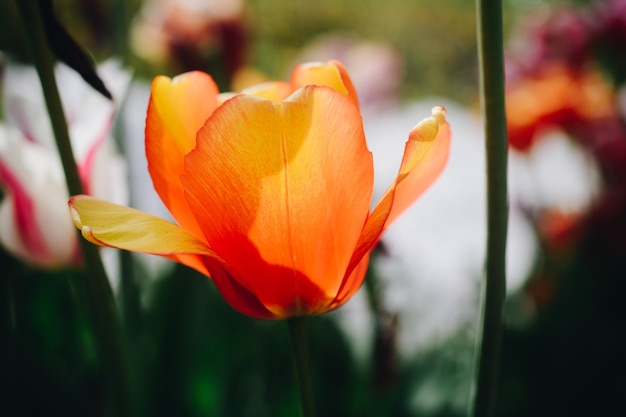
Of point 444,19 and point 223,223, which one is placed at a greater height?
point 444,19

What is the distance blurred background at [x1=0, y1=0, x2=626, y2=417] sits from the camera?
59 centimetres

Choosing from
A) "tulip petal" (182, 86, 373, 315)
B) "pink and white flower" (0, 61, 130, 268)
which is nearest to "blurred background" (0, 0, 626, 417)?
"pink and white flower" (0, 61, 130, 268)

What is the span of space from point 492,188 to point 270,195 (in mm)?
90

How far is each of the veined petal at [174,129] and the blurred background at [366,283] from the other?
66 mm

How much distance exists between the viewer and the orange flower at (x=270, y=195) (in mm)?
297

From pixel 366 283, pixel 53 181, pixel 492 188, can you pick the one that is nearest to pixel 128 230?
pixel 492 188

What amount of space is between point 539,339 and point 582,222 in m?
0.25

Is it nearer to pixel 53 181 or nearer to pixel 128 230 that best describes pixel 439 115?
pixel 128 230

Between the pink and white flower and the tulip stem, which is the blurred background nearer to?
the pink and white flower

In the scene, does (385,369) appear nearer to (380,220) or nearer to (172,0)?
(380,220)

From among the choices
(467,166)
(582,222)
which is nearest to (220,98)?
(582,222)

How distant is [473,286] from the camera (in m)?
1.31

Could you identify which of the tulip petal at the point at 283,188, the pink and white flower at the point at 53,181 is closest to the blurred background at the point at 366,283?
the pink and white flower at the point at 53,181

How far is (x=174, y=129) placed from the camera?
0.34 metres
